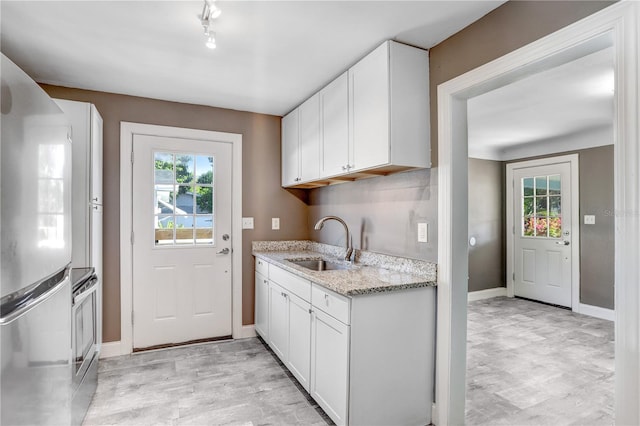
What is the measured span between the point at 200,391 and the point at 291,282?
3.27 ft

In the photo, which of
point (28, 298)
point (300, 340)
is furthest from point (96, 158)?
point (300, 340)

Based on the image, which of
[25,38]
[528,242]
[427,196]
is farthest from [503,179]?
[25,38]

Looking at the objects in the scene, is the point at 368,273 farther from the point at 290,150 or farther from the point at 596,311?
the point at 596,311

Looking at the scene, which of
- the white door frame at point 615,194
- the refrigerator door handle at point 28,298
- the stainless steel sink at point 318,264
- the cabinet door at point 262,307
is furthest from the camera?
the cabinet door at point 262,307

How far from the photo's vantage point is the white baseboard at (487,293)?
520cm

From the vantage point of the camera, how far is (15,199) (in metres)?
1.03

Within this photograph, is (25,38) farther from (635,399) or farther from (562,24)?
(635,399)

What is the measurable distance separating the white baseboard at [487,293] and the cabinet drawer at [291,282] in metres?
3.46

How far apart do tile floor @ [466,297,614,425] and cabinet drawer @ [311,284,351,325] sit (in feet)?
3.66

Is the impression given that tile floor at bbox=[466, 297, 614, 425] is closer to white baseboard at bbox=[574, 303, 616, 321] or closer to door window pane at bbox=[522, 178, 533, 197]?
white baseboard at bbox=[574, 303, 616, 321]

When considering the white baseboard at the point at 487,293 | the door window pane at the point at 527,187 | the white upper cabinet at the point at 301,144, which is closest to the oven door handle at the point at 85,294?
the white upper cabinet at the point at 301,144

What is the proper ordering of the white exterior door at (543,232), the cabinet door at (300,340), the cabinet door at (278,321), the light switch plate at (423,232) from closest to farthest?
the light switch plate at (423,232), the cabinet door at (300,340), the cabinet door at (278,321), the white exterior door at (543,232)

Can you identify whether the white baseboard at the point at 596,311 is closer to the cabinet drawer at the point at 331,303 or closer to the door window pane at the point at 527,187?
the door window pane at the point at 527,187

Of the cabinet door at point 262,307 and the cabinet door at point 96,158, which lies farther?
the cabinet door at point 262,307
